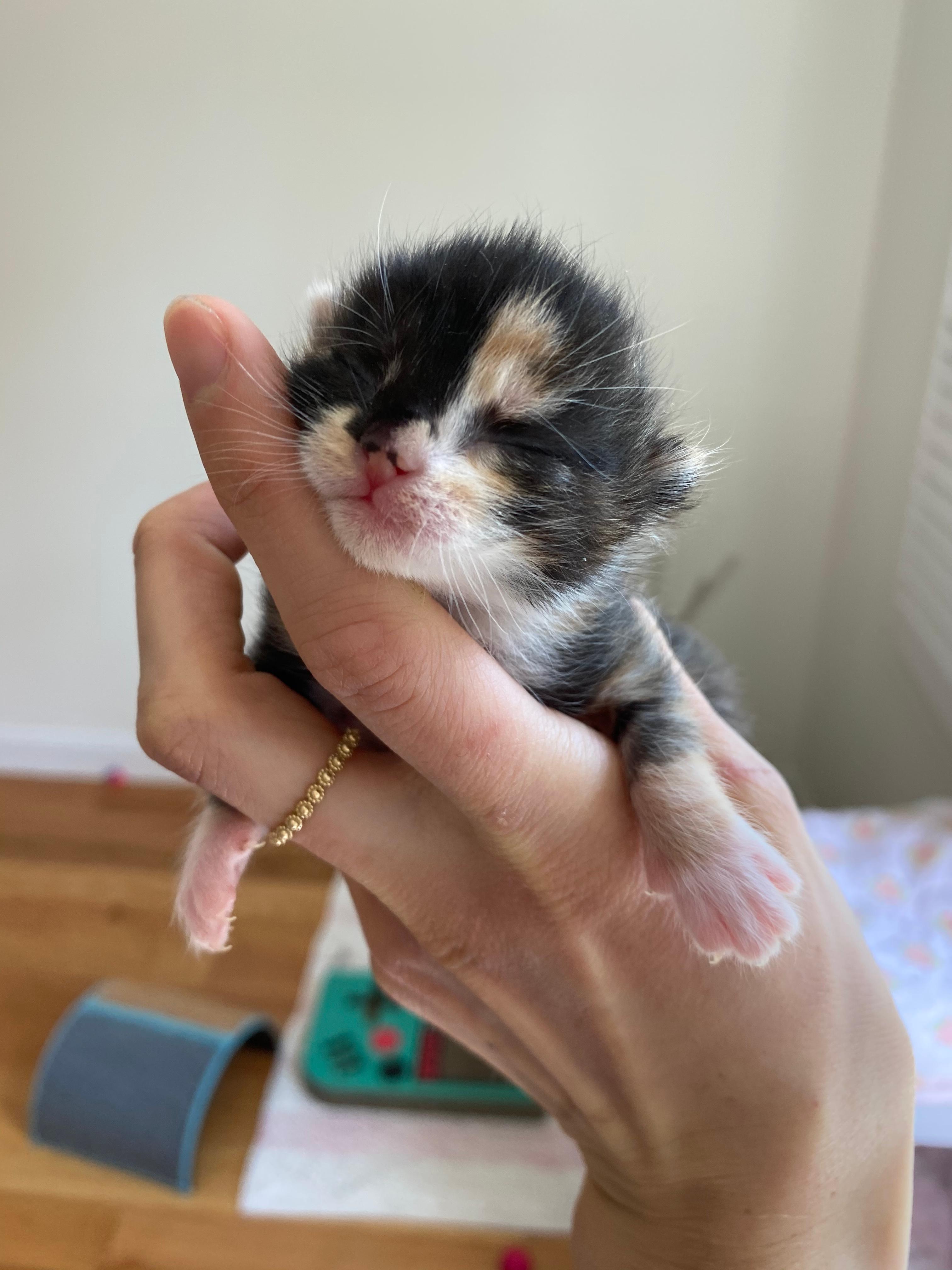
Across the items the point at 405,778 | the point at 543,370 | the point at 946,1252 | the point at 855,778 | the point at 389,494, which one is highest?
the point at 543,370

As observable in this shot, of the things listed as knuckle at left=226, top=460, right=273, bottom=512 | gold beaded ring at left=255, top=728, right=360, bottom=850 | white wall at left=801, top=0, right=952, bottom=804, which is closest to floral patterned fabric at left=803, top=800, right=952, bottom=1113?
white wall at left=801, top=0, right=952, bottom=804

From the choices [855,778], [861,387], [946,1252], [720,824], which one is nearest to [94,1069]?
[720,824]

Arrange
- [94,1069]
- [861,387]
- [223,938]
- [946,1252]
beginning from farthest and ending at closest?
[861,387]
[94,1069]
[946,1252]
[223,938]

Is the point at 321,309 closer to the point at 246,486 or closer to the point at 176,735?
the point at 246,486

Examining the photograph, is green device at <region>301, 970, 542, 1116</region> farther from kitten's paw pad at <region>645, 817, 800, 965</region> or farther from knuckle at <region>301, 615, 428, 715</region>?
knuckle at <region>301, 615, 428, 715</region>

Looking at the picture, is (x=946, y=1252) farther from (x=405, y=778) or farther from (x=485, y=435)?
(x=485, y=435)

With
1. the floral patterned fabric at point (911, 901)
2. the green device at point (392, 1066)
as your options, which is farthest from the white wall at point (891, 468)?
the green device at point (392, 1066)

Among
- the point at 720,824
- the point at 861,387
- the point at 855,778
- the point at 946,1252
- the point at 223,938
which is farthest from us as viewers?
the point at 855,778
